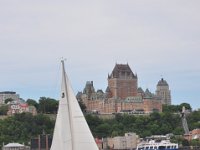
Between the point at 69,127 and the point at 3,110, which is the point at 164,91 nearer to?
the point at 3,110

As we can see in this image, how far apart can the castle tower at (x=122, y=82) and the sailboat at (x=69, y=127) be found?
130m

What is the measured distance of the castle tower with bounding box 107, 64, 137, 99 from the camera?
16312 cm

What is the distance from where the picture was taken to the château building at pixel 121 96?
508 ft

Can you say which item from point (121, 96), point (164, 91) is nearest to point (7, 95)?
point (121, 96)

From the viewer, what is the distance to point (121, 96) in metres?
163

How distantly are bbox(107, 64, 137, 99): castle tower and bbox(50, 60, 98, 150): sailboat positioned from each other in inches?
5126

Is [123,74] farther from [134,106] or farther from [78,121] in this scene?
[78,121]

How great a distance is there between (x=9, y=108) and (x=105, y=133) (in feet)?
83.5

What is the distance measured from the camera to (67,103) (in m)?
32.0

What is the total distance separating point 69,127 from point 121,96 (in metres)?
132

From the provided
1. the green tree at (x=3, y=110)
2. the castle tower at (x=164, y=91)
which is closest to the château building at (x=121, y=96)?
the green tree at (x=3, y=110)

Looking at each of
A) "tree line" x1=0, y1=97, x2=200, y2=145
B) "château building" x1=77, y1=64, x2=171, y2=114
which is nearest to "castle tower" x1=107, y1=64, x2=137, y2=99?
"château building" x1=77, y1=64, x2=171, y2=114

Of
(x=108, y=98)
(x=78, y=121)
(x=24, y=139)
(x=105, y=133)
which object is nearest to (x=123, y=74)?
(x=108, y=98)

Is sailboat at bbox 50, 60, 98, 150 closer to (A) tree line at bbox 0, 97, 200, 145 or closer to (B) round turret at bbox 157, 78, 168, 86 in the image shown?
(A) tree line at bbox 0, 97, 200, 145
